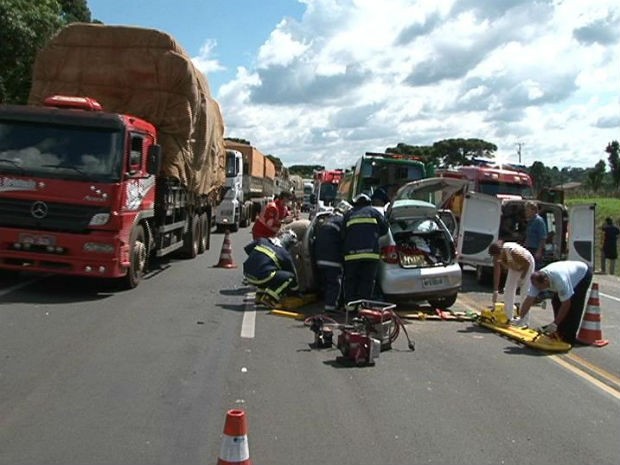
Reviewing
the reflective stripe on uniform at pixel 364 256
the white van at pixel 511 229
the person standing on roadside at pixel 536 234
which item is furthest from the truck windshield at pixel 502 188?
the reflective stripe on uniform at pixel 364 256

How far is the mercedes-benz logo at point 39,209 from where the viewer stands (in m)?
10.9

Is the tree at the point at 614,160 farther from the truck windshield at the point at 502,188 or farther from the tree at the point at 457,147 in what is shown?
the truck windshield at the point at 502,188

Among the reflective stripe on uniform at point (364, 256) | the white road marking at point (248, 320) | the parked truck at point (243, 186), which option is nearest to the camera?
the white road marking at point (248, 320)

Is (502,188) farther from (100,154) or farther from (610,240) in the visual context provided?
(100,154)

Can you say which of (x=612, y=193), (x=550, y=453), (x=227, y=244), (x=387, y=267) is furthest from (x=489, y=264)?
(x=612, y=193)

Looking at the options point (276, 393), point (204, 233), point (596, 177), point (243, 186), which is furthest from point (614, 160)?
point (276, 393)

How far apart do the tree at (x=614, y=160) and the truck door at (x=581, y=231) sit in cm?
7399

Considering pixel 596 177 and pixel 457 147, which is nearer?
pixel 596 177

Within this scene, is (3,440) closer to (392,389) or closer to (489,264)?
(392,389)

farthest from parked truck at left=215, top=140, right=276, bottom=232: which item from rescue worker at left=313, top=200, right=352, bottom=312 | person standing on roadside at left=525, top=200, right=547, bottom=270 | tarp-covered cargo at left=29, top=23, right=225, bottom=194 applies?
rescue worker at left=313, top=200, right=352, bottom=312

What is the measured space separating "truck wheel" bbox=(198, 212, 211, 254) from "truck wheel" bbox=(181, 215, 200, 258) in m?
0.84

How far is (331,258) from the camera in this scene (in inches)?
426

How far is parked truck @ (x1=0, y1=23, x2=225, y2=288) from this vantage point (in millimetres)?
10969

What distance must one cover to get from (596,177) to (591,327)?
77427 mm
